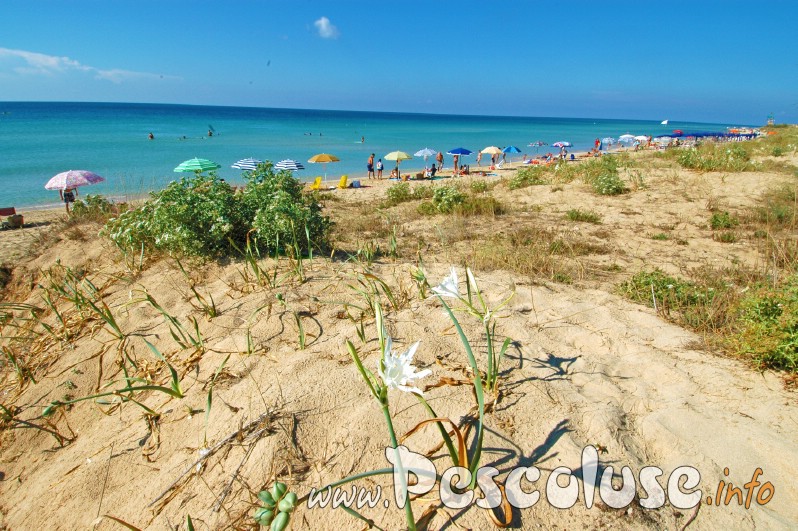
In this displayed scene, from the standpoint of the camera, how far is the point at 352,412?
202 cm

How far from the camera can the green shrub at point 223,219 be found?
12.8ft

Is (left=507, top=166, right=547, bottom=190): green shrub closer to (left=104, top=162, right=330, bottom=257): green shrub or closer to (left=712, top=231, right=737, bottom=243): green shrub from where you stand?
(left=712, top=231, right=737, bottom=243): green shrub

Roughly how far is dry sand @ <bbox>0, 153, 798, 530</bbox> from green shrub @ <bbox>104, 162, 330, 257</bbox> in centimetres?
35

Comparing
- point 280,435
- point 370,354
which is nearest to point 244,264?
point 370,354

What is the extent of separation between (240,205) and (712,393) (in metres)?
4.05

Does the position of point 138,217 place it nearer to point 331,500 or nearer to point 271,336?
point 271,336

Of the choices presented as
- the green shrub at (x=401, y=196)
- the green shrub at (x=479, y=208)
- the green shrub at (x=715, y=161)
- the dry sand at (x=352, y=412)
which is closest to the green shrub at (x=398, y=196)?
the green shrub at (x=401, y=196)

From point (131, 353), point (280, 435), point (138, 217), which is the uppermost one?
point (138, 217)

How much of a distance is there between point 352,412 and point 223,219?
2674 mm

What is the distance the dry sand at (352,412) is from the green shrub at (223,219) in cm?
35

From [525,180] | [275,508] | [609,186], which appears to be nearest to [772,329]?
[275,508]

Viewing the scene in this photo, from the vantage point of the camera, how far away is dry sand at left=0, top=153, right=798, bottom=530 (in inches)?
66.6

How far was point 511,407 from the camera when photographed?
2.01m

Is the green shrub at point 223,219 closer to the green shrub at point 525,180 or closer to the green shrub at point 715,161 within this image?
the green shrub at point 525,180
